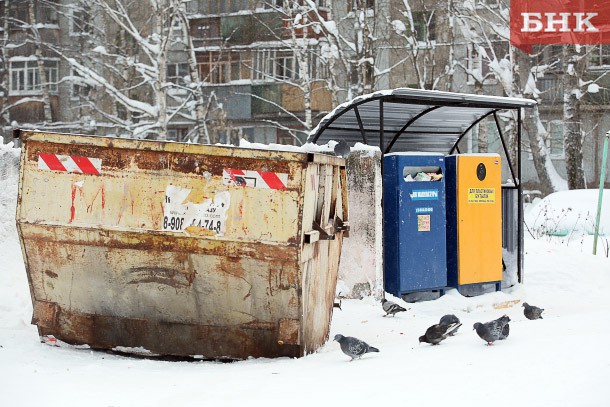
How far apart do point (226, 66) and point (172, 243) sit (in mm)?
31550

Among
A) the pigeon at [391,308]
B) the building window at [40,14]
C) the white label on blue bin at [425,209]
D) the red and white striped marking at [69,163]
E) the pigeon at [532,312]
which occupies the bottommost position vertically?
the pigeon at [532,312]

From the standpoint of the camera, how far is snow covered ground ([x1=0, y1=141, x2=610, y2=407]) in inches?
204

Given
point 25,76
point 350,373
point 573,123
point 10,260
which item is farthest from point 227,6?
point 350,373

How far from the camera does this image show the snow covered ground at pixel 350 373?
5.19 meters

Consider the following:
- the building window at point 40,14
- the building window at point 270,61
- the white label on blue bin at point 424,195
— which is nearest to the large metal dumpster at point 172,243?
the white label on blue bin at point 424,195

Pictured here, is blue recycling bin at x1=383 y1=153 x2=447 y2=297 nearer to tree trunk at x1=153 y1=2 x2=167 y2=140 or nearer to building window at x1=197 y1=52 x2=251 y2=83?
tree trunk at x1=153 y1=2 x2=167 y2=140

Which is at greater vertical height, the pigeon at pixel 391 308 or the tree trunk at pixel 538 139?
the tree trunk at pixel 538 139

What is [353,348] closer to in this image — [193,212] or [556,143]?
[193,212]

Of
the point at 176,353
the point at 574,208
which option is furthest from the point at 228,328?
the point at 574,208

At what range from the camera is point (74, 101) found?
3953 centimetres

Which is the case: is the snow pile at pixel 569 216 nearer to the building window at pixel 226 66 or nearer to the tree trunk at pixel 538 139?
the tree trunk at pixel 538 139

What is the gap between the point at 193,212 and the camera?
6516 millimetres

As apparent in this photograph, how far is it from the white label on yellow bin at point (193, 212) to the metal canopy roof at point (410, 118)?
12.2ft

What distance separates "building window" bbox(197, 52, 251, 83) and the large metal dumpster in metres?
30.0
